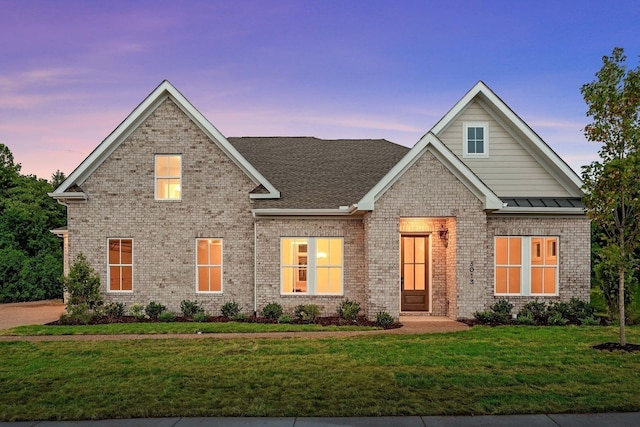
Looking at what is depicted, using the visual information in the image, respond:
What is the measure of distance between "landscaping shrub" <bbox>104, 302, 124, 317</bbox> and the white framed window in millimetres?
12164

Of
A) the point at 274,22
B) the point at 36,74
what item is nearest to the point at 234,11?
the point at 274,22

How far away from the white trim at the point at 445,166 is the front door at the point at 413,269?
2632mm

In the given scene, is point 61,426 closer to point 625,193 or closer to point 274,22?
point 625,193

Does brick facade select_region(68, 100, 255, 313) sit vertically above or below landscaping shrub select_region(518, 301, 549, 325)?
above

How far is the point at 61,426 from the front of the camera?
19.8 feet

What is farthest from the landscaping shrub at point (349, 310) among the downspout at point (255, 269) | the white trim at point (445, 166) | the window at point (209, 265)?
the window at point (209, 265)

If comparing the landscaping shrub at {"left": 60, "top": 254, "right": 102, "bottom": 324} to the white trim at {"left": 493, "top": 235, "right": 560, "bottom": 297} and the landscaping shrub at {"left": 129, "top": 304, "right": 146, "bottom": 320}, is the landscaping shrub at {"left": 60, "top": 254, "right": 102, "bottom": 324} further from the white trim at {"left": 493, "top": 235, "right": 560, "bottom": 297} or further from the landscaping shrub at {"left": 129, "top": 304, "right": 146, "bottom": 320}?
the white trim at {"left": 493, "top": 235, "right": 560, "bottom": 297}

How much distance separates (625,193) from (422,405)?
6.87 metres

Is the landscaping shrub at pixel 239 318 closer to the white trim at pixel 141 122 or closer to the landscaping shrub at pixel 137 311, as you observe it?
the landscaping shrub at pixel 137 311

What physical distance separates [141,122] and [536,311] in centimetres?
1377

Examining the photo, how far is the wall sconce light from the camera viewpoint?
15688 millimetres

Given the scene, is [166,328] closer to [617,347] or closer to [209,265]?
[209,265]

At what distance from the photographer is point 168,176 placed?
16500 mm

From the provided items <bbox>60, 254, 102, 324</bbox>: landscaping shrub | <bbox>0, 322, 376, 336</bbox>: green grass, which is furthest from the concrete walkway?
<bbox>60, 254, 102, 324</bbox>: landscaping shrub
